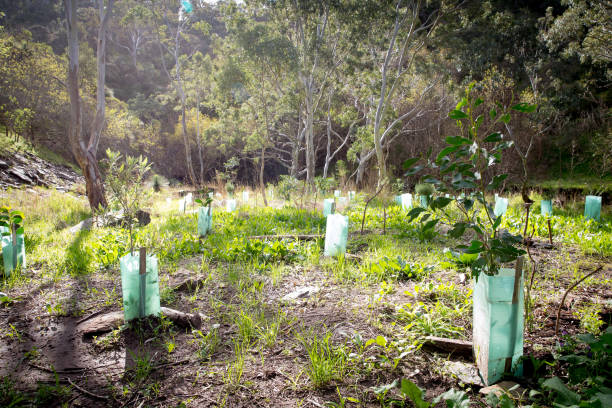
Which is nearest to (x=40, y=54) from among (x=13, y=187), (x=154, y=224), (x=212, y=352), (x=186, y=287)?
Result: (x=13, y=187)

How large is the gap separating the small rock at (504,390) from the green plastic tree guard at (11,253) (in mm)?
3450

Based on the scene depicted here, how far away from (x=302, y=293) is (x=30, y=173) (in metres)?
10.8

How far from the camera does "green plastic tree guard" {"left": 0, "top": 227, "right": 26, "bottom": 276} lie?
9.05ft

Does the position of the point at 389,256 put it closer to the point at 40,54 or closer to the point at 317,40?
the point at 317,40

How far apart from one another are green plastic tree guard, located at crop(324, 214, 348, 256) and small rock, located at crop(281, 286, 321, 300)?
2.41 ft

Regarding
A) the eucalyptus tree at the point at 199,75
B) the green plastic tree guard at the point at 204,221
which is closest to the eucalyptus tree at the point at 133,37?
the eucalyptus tree at the point at 199,75

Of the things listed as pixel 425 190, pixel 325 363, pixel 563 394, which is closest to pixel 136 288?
pixel 325 363

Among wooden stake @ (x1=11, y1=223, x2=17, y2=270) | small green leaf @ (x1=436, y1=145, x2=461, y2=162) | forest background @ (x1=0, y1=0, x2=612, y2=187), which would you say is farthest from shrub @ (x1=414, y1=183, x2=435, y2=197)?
wooden stake @ (x1=11, y1=223, x2=17, y2=270)

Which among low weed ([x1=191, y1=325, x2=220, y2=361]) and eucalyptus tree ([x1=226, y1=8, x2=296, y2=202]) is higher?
eucalyptus tree ([x1=226, y1=8, x2=296, y2=202])

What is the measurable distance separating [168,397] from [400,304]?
1.35m

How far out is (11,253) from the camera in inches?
110

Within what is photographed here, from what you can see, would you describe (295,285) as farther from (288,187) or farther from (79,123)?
(79,123)

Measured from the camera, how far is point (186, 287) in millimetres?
2602

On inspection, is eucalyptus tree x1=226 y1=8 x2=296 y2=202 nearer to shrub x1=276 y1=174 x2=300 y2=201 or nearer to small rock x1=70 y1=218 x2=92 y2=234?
shrub x1=276 y1=174 x2=300 y2=201
